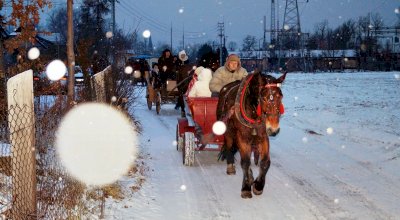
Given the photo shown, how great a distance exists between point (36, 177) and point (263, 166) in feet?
10.5

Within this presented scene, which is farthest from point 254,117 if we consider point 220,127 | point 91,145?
point 91,145

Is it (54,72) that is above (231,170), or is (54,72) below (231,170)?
above

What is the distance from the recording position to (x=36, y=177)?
570cm

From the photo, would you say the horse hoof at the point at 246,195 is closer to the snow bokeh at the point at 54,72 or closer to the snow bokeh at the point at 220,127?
the snow bokeh at the point at 220,127

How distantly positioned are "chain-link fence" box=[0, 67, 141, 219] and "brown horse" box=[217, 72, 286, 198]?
2.10 metres

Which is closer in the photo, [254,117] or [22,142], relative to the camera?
[22,142]

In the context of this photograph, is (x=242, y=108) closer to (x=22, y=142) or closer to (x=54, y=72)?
(x=22, y=142)

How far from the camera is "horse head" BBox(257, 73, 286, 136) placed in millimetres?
6484

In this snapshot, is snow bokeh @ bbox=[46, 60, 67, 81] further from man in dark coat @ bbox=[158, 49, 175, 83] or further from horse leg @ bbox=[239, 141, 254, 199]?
man in dark coat @ bbox=[158, 49, 175, 83]

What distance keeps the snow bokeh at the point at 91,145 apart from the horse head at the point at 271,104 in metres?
2.47

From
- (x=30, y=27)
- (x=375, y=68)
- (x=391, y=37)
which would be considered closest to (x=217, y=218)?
(x=30, y=27)

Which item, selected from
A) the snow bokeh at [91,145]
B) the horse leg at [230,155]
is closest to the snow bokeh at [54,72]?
the snow bokeh at [91,145]

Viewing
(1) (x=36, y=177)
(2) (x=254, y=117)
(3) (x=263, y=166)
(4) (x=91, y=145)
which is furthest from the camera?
(4) (x=91, y=145)

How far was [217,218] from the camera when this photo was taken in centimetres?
646
